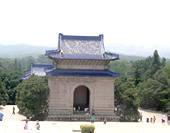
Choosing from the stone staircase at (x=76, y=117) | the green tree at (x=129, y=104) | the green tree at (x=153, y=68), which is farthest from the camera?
the green tree at (x=153, y=68)

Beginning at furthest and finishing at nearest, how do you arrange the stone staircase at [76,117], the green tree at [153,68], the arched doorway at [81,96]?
the green tree at [153,68], the arched doorway at [81,96], the stone staircase at [76,117]

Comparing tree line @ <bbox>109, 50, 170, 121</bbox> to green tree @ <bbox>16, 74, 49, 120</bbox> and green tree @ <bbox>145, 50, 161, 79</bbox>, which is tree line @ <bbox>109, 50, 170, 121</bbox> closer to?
green tree @ <bbox>16, 74, 49, 120</bbox>

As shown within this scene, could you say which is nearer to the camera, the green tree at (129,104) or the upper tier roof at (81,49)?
the upper tier roof at (81,49)

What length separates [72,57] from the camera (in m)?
29.0

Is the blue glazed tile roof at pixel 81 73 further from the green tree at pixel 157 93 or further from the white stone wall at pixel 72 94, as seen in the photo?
the green tree at pixel 157 93

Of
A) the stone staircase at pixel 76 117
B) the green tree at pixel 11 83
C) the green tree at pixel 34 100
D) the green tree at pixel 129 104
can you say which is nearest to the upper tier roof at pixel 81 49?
the green tree at pixel 34 100

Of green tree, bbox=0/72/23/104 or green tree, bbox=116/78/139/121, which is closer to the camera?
green tree, bbox=116/78/139/121

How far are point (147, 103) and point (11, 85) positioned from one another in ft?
76.5

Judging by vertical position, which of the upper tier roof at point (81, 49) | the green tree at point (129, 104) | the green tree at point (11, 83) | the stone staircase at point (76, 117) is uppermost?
the upper tier roof at point (81, 49)

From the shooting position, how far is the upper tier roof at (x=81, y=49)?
29.1 metres

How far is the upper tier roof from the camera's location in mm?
29062

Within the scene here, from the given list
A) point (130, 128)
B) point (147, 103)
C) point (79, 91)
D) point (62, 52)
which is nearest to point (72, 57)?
point (62, 52)

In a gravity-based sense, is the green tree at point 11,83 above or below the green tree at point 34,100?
above

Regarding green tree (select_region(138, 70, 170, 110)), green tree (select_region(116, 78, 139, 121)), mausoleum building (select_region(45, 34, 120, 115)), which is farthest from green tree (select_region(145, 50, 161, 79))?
mausoleum building (select_region(45, 34, 120, 115))
